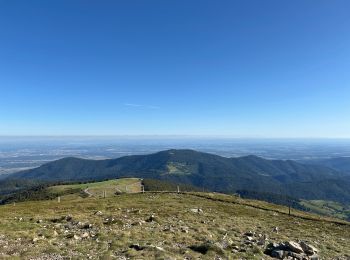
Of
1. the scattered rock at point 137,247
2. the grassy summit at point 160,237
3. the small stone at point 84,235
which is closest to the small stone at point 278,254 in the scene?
the grassy summit at point 160,237

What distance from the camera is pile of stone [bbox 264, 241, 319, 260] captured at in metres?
18.7

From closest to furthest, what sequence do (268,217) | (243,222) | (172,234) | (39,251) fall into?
(39,251)
(172,234)
(243,222)
(268,217)

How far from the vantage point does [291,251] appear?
19.4m

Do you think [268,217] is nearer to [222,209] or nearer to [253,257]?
[222,209]

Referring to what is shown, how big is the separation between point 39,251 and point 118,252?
14.7 ft

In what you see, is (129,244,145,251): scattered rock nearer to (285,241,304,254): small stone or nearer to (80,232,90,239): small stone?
(80,232,90,239): small stone

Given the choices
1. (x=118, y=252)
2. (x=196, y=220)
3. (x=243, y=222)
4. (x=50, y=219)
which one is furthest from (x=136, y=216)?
(x=118, y=252)

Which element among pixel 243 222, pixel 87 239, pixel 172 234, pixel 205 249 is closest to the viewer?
pixel 205 249

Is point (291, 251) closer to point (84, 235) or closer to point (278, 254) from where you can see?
point (278, 254)

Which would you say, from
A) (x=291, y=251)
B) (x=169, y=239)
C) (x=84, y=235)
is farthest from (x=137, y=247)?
(x=291, y=251)

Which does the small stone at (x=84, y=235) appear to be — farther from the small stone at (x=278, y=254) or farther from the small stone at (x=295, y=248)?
the small stone at (x=295, y=248)

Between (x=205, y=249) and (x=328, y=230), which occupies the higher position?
(x=205, y=249)

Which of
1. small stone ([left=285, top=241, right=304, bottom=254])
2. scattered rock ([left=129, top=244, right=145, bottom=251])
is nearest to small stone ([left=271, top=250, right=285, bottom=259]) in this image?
small stone ([left=285, top=241, right=304, bottom=254])

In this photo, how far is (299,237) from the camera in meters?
26.1
